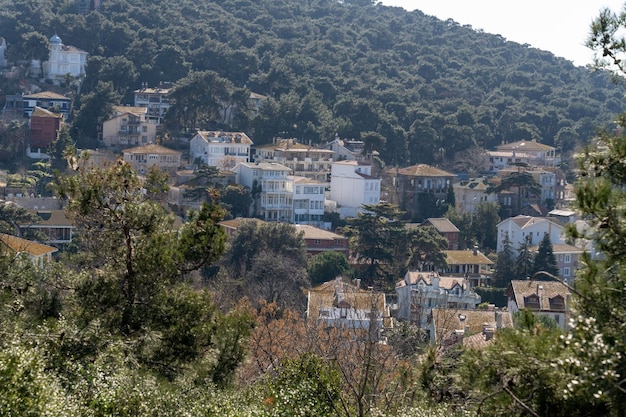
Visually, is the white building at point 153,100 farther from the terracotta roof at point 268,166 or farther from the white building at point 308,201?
the white building at point 308,201

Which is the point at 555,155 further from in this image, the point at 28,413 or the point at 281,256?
the point at 28,413

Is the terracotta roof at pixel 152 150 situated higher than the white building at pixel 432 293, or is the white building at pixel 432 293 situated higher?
the terracotta roof at pixel 152 150

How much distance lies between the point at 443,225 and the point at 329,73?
2424 centimetres

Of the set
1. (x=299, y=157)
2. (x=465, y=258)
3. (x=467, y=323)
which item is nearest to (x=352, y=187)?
(x=299, y=157)

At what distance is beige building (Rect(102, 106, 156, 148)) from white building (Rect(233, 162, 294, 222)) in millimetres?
7336

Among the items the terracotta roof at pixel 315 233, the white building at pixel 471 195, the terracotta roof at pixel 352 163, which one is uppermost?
the terracotta roof at pixel 352 163

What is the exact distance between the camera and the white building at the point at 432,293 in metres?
28.4

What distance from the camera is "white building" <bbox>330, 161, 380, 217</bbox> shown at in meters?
43.0

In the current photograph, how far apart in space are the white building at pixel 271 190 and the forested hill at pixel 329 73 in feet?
25.5

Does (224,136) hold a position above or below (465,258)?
above

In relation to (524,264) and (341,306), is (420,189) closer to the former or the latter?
(524,264)

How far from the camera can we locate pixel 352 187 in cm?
4344

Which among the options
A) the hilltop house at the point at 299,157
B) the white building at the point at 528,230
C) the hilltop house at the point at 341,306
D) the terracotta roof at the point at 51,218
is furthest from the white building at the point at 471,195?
the hilltop house at the point at 341,306

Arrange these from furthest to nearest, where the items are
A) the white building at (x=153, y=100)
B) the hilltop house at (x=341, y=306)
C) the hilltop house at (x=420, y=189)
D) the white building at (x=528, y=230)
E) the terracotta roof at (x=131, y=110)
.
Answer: the white building at (x=153, y=100) → the terracotta roof at (x=131, y=110) → the hilltop house at (x=420, y=189) → the white building at (x=528, y=230) → the hilltop house at (x=341, y=306)
